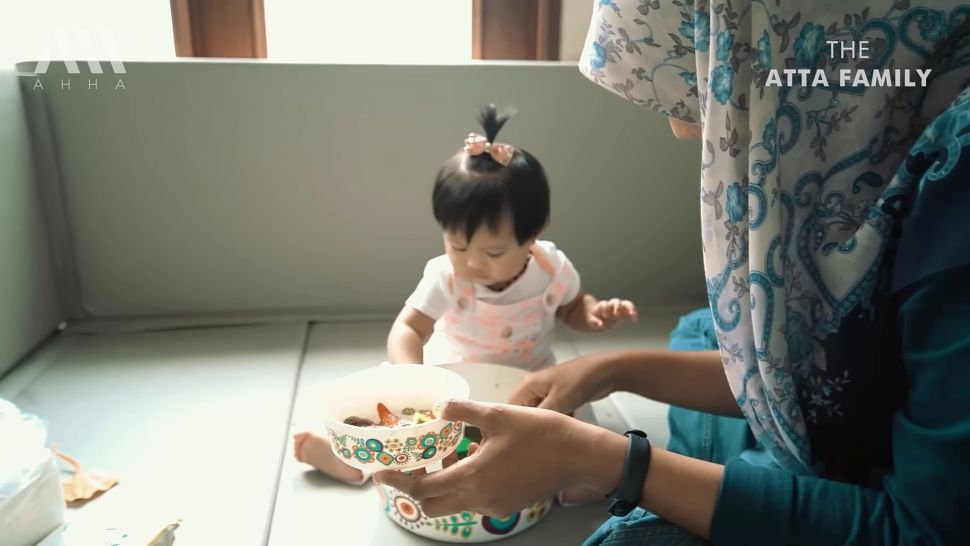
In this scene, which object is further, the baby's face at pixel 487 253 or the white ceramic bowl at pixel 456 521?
the baby's face at pixel 487 253

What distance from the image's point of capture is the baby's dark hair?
38.8 inches

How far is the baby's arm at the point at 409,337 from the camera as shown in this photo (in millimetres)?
1040

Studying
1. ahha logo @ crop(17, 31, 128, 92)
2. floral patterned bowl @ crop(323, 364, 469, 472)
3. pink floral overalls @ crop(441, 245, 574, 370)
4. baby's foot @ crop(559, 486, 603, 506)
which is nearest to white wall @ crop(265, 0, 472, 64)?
ahha logo @ crop(17, 31, 128, 92)

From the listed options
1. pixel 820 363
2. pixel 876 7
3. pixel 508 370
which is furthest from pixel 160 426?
pixel 876 7

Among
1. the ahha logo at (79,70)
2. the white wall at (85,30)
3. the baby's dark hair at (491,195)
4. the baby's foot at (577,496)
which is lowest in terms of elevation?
the baby's foot at (577,496)

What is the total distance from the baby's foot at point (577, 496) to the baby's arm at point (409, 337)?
28 cm

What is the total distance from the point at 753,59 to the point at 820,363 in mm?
272

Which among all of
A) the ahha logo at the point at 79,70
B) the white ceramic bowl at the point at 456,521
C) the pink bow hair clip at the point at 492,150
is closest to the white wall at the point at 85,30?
the ahha logo at the point at 79,70

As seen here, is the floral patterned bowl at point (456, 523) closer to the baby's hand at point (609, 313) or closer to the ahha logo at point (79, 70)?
the baby's hand at point (609, 313)

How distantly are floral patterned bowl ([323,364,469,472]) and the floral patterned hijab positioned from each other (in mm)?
290

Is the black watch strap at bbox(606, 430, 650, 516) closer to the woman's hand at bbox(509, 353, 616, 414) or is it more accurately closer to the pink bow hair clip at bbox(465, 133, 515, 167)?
the woman's hand at bbox(509, 353, 616, 414)

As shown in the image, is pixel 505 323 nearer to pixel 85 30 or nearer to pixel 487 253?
pixel 487 253

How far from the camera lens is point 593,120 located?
56.1 inches

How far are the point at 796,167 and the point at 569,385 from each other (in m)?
0.35
